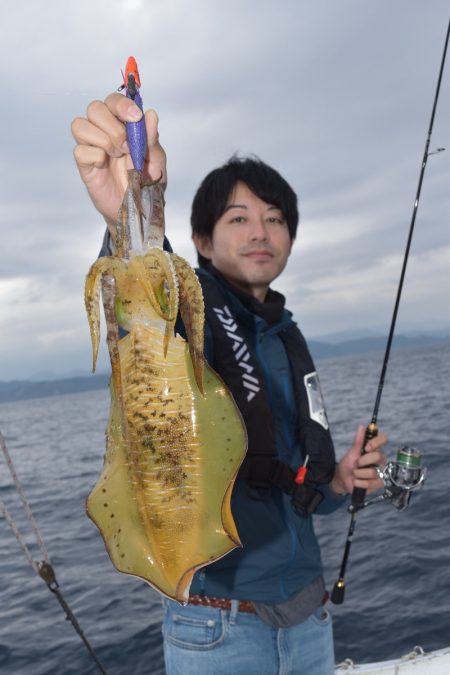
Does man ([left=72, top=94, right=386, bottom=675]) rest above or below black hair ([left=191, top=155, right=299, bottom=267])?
below

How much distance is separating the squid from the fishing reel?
2331mm

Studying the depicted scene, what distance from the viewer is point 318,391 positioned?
357cm

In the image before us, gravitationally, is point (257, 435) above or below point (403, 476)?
above

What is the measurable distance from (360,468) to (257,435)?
89 cm

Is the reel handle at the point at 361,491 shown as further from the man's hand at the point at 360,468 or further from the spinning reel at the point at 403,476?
the spinning reel at the point at 403,476

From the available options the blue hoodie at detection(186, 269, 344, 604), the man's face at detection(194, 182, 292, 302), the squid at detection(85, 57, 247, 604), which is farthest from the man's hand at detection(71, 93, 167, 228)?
the man's face at detection(194, 182, 292, 302)

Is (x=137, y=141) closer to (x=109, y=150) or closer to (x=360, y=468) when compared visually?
(x=109, y=150)

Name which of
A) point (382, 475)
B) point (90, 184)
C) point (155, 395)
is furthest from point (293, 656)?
point (90, 184)

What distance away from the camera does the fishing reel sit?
146 inches

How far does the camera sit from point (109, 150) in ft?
6.46

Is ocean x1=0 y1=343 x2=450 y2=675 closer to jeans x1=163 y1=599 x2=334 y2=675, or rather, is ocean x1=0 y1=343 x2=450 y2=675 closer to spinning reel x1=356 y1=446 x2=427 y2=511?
Result: spinning reel x1=356 y1=446 x2=427 y2=511

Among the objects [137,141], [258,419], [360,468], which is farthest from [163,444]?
[360,468]

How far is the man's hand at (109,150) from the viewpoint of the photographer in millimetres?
1823

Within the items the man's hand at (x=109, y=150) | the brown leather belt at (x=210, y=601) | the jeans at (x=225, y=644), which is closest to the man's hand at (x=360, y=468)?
the jeans at (x=225, y=644)
